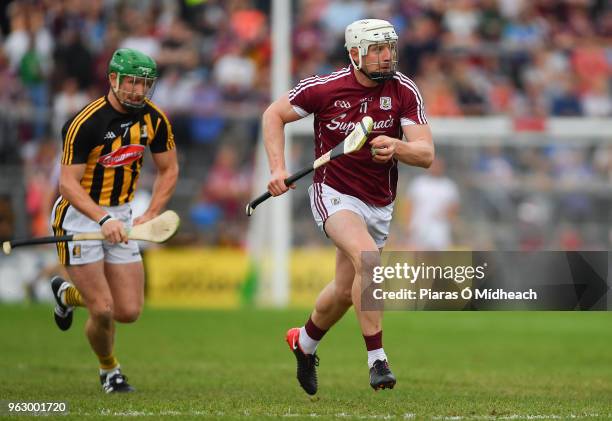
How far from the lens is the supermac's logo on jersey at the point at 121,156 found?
8.02m

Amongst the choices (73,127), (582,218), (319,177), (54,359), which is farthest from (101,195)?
(582,218)

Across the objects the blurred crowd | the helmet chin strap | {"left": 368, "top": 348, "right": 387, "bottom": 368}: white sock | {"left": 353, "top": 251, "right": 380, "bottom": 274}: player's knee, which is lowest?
{"left": 368, "top": 348, "right": 387, "bottom": 368}: white sock

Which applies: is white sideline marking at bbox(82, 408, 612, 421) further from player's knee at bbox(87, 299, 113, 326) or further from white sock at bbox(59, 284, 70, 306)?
white sock at bbox(59, 284, 70, 306)

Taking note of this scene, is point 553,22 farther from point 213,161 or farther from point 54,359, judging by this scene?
point 54,359

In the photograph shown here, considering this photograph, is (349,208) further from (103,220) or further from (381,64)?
(103,220)

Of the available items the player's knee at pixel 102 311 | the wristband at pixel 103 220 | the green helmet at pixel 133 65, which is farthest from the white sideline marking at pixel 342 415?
the green helmet at pixel 133 65

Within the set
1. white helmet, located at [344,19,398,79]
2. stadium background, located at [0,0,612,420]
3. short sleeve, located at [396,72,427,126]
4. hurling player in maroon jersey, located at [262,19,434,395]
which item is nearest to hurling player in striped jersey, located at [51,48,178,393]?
hurling player in maroon jersey, located at [262,19,434,395]

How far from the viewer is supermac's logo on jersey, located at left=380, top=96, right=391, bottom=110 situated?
293 inches

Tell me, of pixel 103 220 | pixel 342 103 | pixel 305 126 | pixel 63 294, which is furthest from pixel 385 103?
pixel 305 126

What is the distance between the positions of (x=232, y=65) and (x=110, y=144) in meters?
11.1

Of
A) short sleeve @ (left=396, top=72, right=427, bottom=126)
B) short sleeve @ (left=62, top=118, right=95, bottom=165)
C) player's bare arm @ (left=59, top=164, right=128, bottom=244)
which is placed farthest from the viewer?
short sleeve @ (left=62, top=118, right=95, bottom=165)

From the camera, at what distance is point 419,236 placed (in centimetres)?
1742

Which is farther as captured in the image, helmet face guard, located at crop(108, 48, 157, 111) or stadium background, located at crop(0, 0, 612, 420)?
stadium background, located at crop(0, 0, 612, 420)

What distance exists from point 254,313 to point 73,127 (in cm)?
785
